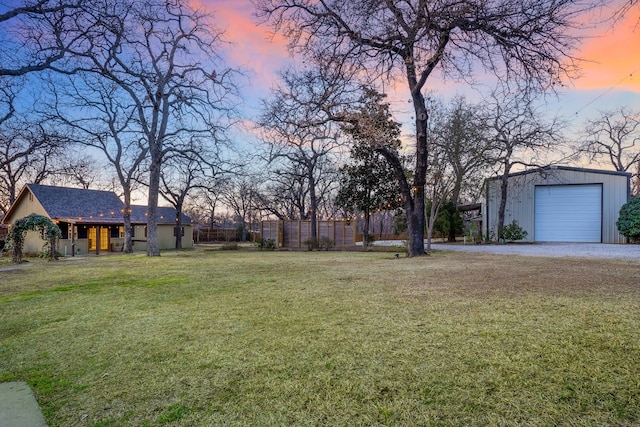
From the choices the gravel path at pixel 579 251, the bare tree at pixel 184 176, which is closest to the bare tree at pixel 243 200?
the bare tree at pixel 184 176

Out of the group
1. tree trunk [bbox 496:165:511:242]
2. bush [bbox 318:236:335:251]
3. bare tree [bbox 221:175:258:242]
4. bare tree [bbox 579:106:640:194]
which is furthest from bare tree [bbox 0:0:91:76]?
bare tree [bbox 579:106:640:194]

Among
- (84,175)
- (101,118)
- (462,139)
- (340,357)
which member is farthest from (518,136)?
(84,175)

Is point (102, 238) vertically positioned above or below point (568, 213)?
below

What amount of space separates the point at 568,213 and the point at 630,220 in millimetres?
2589

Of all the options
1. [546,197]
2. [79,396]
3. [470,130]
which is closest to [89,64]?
[79,396]

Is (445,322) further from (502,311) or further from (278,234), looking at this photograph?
(278,234)

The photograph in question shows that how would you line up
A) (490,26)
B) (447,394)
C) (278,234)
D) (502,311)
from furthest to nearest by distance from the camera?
(278,234) < (490,26) < (502,311) < (447,394)

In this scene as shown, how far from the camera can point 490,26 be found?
7426 mm

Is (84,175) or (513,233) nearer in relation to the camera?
(513,233)

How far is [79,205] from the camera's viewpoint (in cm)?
2089

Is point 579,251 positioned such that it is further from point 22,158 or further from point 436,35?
point 22,158

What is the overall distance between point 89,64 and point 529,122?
63.1 ft

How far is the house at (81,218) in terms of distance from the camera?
18.8 metres

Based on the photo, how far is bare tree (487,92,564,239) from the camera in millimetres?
16688
